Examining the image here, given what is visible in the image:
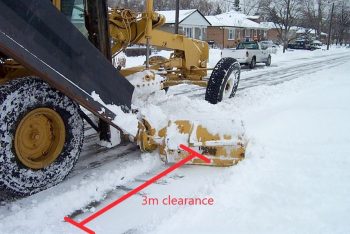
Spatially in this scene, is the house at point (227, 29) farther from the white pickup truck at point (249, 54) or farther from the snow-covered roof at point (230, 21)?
the white pickup truck at point (249, 54)

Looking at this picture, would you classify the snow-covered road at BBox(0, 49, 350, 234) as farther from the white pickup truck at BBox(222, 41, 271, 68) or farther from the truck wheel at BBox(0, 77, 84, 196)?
the white pickup truck at BBox(222, 41, 271, 68)

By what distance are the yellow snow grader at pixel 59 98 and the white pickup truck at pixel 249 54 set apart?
15.9 m

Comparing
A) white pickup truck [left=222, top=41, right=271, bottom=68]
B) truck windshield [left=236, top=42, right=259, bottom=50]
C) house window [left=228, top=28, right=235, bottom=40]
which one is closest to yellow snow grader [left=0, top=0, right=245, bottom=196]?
white pickup truck [left=222, top=41, right=271, bottom=68]

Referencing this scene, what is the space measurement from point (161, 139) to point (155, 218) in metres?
1.39

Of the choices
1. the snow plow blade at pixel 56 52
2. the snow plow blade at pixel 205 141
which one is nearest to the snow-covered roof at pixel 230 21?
the snow plow blade at pixel 205 141

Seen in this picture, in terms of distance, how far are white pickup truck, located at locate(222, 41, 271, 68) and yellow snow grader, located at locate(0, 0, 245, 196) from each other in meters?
15.9

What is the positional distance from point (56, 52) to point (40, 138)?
0.88m

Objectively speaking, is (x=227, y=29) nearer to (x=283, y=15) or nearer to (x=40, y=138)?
(x=283, y=15)

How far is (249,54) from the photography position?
68.7 ft

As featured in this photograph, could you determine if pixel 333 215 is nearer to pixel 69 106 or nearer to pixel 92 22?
pixel 69 106

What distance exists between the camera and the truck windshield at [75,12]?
438cm

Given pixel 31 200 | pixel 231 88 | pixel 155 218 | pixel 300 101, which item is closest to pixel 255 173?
pixel 155 218

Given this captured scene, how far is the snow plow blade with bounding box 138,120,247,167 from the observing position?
471 cm

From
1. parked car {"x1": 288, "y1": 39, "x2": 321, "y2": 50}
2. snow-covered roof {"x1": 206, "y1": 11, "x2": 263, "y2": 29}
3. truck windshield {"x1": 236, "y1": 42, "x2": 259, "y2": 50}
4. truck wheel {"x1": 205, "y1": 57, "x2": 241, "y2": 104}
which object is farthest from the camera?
snow-covered roof {"x1": 206, "y1": 11, "x2": 263, "y2": 29}
